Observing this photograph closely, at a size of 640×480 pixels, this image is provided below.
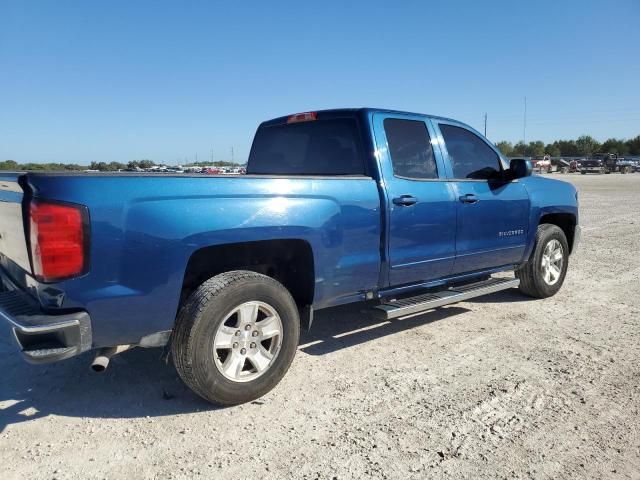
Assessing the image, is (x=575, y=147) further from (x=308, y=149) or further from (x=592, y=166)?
(x=308, y=149)

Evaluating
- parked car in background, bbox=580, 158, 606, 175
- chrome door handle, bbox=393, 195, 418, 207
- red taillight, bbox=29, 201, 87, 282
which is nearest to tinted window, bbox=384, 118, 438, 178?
chrome door handle, bbox=393, 195, 418, 207

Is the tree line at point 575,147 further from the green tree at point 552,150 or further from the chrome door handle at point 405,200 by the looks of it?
the chrome door handle at point 405,200

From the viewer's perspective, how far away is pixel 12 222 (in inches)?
111

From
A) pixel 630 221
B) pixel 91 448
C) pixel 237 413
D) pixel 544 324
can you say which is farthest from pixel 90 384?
pixel 630 221

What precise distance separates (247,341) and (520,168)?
130 inches

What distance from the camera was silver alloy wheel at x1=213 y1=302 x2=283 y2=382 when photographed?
120 inches

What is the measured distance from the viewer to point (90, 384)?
3.45 metres

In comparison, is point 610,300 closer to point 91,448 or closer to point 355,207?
point 355,207

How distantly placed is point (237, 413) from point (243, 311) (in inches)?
24.8

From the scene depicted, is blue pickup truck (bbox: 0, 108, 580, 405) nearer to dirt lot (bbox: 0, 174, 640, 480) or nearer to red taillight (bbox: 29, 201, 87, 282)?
red taillight (bbox: 29, 201, 87, 282)

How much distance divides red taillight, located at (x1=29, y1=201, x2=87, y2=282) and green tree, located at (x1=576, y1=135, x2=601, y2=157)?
101878 mm

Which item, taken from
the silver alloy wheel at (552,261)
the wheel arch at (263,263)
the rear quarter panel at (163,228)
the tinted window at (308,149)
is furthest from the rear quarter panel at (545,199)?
the wheel arch at (263,263)

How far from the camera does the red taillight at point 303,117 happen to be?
442 cm

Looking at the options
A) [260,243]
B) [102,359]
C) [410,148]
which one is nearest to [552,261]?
[410,148]
